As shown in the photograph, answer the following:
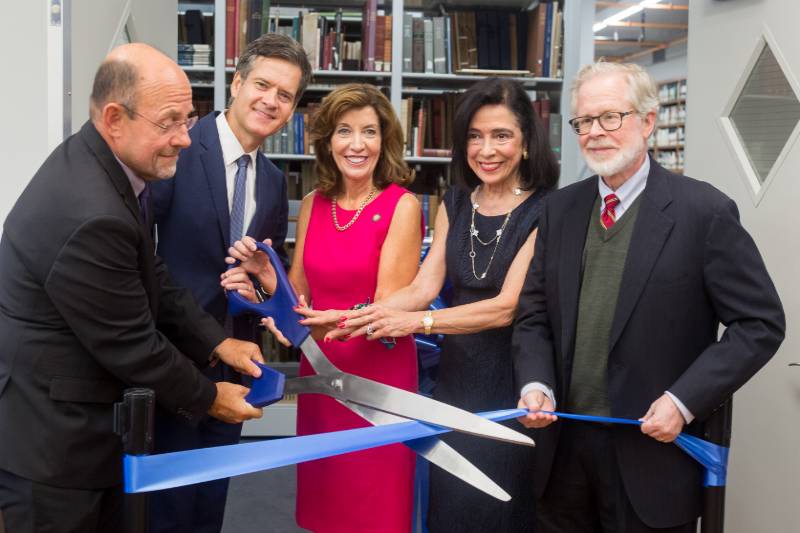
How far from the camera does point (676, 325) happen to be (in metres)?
1.74

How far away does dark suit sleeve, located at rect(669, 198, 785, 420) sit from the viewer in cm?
166

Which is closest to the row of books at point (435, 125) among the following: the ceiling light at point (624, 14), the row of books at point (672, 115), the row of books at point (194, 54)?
the row of books at point (194, 54)

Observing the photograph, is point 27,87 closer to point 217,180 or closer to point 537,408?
point 217,180

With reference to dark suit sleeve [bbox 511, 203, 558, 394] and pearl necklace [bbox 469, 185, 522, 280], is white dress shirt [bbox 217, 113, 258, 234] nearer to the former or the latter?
pearl necklace [bbox 469, 185, 522, 280]

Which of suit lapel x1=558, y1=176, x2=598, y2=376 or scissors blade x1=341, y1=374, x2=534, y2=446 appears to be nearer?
scissors blade x1=341, y1=374, x2=534, y2=446

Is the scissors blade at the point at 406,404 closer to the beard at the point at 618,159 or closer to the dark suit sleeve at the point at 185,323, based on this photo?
the dark suit sleeve at the point at 185,323

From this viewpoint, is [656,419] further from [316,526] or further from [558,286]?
[316,526]

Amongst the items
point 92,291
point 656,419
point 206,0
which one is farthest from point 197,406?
point 206,0

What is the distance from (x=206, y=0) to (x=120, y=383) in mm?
4244

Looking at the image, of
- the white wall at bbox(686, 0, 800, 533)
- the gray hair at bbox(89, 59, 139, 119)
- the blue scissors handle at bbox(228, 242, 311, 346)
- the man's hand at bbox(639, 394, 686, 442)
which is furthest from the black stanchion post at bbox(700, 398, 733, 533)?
the gray hair at bbox(89, 59, 139, 119)

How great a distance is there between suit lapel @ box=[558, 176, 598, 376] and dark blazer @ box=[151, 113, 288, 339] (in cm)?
94

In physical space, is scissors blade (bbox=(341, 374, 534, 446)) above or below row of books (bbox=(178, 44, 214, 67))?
below

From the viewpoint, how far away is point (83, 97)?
7.99ft

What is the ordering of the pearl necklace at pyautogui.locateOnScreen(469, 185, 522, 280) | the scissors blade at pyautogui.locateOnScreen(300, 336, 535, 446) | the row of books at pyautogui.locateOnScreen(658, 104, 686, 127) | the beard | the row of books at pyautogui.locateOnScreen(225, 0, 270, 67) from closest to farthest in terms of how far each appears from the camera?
the scissors blade at pyautogui.locateOnScreen(300, 336, 535, 446), the beard, the pearl necklace at pyautogui.locateOnScreen(469, 185, 522, 280), the row of books at pyautogui.locateOnScreen(225, 0, 270, 67), the row of books at pyautogui.locateOnScreen(658, 104, 686, 127)
